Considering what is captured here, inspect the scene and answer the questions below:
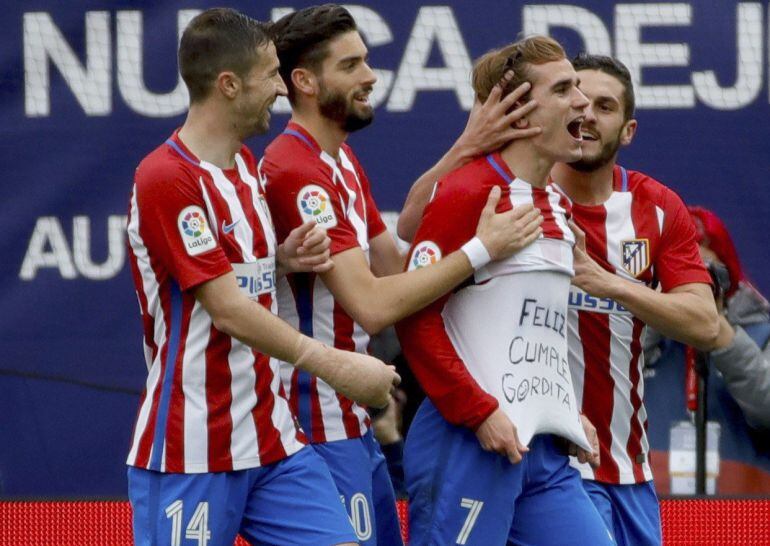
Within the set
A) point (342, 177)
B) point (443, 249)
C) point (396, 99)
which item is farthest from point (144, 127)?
point (443, 249)

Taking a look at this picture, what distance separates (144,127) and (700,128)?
1.94 m

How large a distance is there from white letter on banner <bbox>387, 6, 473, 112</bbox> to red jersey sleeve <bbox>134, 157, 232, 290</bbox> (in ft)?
7.06

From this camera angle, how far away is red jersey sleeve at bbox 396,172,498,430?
3881 mm

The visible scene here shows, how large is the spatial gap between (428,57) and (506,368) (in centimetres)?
208

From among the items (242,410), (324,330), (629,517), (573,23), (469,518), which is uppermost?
(573,23)

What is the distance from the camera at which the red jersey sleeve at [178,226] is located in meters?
3.67

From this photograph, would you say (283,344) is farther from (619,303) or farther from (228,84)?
(619,303)

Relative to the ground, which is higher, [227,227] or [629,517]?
[227,227]

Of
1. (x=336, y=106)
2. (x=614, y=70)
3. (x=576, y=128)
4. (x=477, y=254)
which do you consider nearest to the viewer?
(x=477, y=254)

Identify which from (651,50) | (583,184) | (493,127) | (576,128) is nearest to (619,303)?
(583,184)

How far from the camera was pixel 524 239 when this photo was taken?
3898 millimetres

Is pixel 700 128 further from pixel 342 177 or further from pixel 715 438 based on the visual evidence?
pixel 342 177

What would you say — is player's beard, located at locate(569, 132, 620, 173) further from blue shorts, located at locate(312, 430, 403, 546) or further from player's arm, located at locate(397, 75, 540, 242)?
blue shorts, located at locate(312, 430, 403, 546)

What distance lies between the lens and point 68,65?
229 inches
